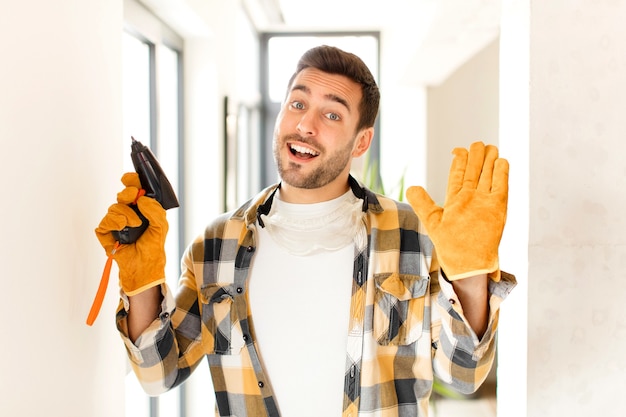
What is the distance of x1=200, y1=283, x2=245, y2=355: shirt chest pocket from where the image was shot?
1328 millimetres

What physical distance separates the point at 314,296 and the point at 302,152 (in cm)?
34

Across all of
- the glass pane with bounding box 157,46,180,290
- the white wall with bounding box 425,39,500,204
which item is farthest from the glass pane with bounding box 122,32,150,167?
the white wall with bounding box 425,39,500,204

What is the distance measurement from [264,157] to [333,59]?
4634 millimetres

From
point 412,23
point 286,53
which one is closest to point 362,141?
point 412,23

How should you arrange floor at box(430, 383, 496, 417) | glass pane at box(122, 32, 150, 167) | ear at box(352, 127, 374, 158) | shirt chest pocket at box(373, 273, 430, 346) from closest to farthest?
shirt chest pocket at box(373, 273, 430, 346) < ear at box(352, 127, 374, 158) < glass pane at box(122, 32, 150, 167) < floor at box(430, 383, 496, 417)

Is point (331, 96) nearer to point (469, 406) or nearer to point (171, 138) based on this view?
point (171, 138)

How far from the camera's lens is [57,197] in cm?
105

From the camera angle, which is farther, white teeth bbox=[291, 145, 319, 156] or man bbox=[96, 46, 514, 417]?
white teeth bbox=[291, 145, 319, 156]

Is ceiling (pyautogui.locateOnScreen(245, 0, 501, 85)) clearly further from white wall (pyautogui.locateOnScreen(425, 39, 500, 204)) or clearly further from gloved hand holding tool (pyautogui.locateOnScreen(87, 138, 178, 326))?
gloved hand holding tool (pyautogui.locateOnScreen(87, 138, 178, 326))

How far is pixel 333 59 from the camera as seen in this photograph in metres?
1.47

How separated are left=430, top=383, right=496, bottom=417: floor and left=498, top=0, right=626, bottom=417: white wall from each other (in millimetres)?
2680

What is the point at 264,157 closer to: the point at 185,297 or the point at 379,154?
the point at 379,154

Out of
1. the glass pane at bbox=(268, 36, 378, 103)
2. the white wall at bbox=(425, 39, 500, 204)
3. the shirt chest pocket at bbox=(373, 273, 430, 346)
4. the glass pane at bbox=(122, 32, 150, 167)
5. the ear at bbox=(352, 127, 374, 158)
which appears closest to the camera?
the shirt chest pocket at bbox=(373, 273, 430, 346)

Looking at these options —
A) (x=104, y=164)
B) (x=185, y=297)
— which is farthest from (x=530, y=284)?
(x=104, y=164)
